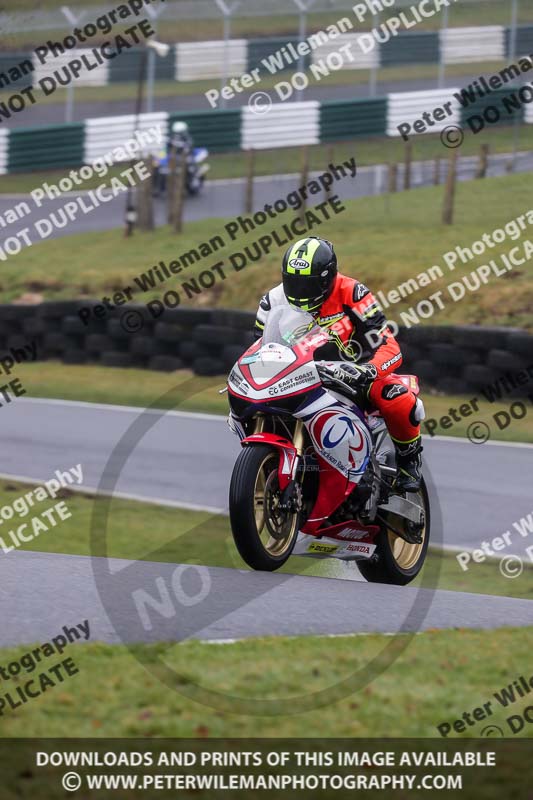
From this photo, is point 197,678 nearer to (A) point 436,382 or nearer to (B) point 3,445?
(B) point 3,445

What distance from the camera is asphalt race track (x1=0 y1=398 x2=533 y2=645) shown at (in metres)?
6.30

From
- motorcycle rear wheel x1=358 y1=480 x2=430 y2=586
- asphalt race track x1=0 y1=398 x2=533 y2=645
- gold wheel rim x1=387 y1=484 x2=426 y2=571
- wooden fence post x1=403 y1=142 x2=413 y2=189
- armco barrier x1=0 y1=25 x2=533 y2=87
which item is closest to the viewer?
asphalt race track x1=0 y1=398 x2=533 y2=645

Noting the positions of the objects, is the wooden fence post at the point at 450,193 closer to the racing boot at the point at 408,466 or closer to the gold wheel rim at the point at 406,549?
the gold wheel rim at the point at 406,549

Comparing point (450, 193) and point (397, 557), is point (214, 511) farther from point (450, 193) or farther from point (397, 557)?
point (450, 193)

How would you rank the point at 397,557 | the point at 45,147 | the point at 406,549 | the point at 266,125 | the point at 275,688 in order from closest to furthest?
the point at 275,688, the point at 397,557, the point at 406,549, the point at 45,147, the point at 266,125

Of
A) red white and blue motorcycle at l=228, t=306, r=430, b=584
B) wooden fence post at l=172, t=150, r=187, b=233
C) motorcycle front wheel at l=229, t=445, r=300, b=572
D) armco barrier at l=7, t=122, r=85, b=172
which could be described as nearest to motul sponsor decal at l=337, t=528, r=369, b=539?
red white and blue motorcycle at l=228, t=306, r=430, b=584

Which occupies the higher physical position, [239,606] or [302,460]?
[302,460]

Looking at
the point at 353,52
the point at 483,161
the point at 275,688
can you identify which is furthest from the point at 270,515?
the point at 353,52

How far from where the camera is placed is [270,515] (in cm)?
666

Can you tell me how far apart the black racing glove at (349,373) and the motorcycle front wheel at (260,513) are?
1.71 ft

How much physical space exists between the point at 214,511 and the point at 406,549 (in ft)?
11.6

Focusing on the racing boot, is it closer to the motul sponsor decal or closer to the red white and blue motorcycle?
the red white and blue motorcycle

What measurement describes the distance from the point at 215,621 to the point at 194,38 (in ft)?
95.7
